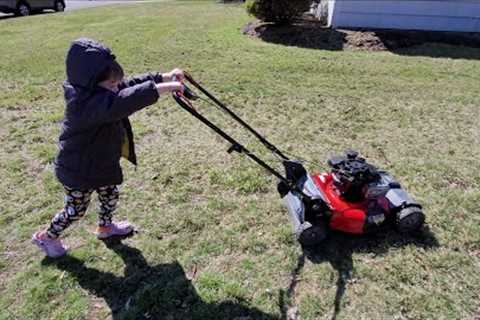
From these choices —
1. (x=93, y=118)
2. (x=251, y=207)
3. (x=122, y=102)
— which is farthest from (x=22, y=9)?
(x=122, y=102)

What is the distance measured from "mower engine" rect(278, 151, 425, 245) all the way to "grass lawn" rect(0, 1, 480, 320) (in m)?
0.16

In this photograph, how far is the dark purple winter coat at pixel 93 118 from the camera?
2.21m

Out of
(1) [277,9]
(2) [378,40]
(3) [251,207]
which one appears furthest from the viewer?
(1) [277,9]

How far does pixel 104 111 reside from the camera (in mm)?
2211

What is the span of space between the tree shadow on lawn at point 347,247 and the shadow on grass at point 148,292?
463 millimetres

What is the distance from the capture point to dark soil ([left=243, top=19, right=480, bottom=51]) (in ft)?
29.2

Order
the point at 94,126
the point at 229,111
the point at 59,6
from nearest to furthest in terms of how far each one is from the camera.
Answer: the point at 94,126
the point at 229,111
the point at 59,6

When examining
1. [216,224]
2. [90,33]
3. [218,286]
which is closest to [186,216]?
[216,224]

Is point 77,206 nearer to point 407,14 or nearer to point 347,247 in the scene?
point 347,247

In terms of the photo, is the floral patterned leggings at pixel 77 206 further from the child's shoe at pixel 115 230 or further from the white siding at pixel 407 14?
the white siding at pixel 407 14

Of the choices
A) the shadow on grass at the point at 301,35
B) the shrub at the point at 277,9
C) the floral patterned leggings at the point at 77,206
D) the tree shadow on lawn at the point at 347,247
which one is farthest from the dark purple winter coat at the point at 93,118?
the shrub at the point at 277,9

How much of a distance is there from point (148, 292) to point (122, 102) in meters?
1.30

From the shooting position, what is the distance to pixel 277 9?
9.45 m

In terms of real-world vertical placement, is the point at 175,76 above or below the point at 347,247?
above
